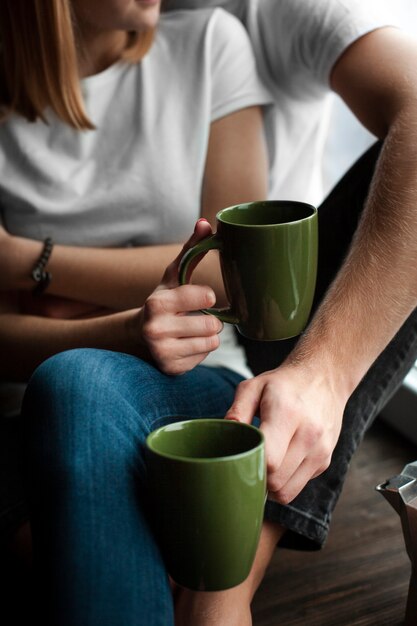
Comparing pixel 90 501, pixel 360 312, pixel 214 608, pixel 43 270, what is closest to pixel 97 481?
pixel 90 501

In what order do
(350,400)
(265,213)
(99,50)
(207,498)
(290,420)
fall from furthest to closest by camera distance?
(99,50) → (350,400) → (265,213) → (290,420) → (207,498)

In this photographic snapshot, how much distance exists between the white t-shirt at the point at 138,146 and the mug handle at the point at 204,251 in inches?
15.9

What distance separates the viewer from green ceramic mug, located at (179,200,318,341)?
811 millimetres

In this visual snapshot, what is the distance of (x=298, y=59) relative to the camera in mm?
1327

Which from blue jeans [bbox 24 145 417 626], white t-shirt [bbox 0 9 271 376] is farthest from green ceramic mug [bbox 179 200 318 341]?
white t-shirt [bbox 0 9 271 376]

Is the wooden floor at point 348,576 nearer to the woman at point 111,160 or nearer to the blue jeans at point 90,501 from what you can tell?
the woman at point 111,160

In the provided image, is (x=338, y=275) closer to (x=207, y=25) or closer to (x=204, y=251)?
(x=204, y=251)

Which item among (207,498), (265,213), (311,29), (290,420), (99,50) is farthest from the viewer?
(99,50)

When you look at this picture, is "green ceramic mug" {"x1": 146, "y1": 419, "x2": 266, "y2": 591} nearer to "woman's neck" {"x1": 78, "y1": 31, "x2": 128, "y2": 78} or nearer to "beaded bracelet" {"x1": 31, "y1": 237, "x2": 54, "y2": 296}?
"beaded bracelet" {"x1": 31, "y1": 237, "x2": 54, "y2": 296}

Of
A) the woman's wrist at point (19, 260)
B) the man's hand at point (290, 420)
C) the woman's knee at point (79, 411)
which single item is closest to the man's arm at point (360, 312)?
the man's hand at point (290, 420)

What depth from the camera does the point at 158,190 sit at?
52.3 inches

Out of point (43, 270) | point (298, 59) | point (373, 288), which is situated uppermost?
point (298, 59)

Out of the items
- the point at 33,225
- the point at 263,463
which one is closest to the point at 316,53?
the point at 33,225

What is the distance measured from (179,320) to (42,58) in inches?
25.4
